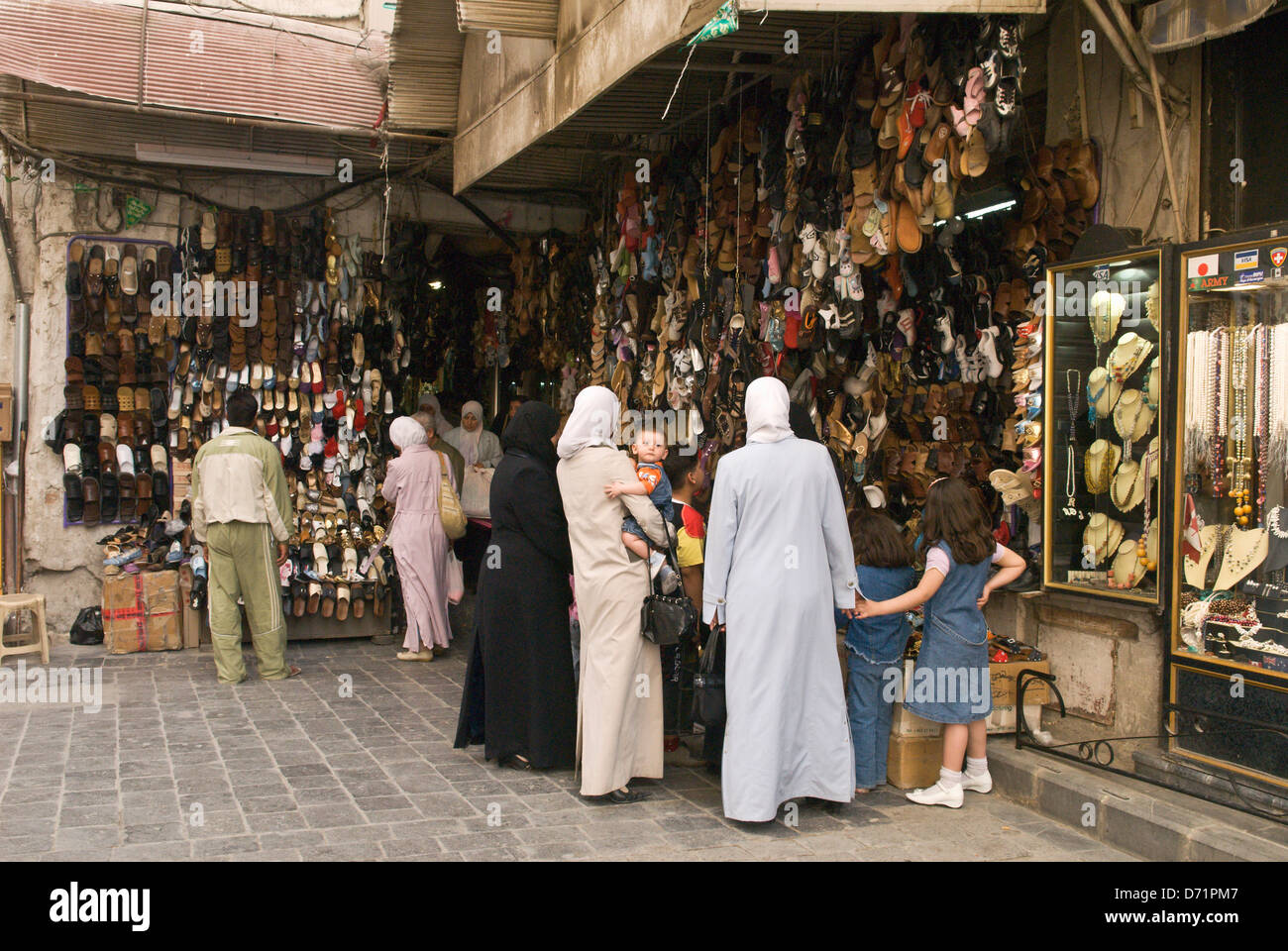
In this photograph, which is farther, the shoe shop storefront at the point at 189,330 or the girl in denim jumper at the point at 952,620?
the shoe shop storefront at the point at 189,330

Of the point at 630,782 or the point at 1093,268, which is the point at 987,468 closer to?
the point at 1093,268

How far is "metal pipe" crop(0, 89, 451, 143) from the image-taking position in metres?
7.96

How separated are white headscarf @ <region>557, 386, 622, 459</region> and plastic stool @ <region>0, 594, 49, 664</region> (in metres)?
4.83

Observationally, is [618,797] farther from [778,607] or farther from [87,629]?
[87,629]

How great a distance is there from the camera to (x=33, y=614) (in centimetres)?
805

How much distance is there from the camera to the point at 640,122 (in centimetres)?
750

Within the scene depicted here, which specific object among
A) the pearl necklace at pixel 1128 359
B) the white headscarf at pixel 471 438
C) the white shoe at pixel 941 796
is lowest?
the white shoe at pixel 941 796

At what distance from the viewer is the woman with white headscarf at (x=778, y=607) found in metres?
4.58

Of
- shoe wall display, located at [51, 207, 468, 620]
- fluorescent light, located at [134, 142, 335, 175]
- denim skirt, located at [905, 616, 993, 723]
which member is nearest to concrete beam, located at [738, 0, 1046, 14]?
denim skirt, located at [905, 616, 993, 723]

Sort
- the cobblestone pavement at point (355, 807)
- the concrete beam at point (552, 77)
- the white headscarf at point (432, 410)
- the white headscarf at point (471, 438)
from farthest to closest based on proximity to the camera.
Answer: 1. the white headscarf at point (471, 438)
2. the white headscarf at point (432, 410)
3. the concrete beam at point (552, 77)
4. the cobblestone pavement at point (355, 807)

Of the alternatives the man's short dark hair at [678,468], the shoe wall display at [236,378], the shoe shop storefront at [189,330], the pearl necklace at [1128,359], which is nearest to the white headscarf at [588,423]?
the man's short dark hair at [678,468]

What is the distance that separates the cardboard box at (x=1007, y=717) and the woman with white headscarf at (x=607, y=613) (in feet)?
5.31

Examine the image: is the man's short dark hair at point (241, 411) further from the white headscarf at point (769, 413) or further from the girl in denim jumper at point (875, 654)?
the girl in denim jumper at point (875, 654)

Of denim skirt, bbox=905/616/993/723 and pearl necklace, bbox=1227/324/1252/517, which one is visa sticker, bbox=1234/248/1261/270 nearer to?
pearl necklace, bbox=1227/324/1252/517
